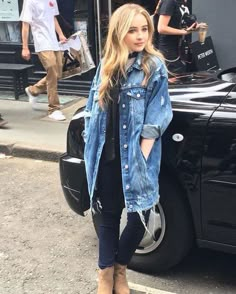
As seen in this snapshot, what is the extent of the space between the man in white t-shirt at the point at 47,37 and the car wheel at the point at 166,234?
370cm

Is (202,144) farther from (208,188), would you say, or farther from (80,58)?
(80,58)

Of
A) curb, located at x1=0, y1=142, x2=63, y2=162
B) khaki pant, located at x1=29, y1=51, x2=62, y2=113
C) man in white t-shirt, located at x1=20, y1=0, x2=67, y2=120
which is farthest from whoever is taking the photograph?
khaki pant, located at x1=29, y1=51, x2=62, y2=113

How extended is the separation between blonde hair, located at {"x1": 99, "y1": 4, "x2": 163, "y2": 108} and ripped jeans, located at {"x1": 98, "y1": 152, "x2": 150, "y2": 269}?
14.8 inches

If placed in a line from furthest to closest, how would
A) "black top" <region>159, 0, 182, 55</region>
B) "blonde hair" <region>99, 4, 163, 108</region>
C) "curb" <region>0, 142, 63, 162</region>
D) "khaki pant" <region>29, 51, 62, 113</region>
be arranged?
1. "khaki pant" <region>29, 51, 62, 113</region>
2. "curb" <region>0, 142, 63, 162</region>
3. "black top" <region>159, 0, 182, 55</region>
4. "blonde hair" <region>99, 4, 163, 108</region>

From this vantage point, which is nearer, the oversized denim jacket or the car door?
the oversized denim jacket

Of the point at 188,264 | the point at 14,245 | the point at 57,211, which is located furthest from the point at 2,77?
the point at 188,264

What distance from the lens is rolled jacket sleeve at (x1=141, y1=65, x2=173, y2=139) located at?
110 inches

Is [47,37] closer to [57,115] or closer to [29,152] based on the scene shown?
[57,115]

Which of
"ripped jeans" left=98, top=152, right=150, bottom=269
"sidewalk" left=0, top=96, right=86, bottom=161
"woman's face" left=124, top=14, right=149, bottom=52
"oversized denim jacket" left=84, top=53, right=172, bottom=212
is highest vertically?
"woman's face" left=124, top=14, right=149, bottom=52

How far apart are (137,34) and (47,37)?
4170mm

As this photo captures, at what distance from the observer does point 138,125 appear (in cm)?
278

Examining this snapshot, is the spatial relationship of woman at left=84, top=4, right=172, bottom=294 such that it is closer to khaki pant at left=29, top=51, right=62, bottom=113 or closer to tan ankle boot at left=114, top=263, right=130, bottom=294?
tan ankle boot at left=114, top=263, right=130, bottom=294

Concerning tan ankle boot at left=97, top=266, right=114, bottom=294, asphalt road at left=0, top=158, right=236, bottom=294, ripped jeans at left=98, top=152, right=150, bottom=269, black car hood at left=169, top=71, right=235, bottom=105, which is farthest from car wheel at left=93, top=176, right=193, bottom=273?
black car hood at left=169, top=71, right=235, bottom=105

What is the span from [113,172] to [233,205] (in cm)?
69
